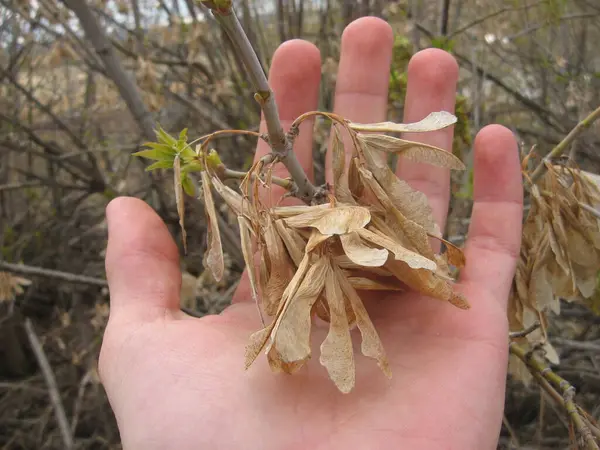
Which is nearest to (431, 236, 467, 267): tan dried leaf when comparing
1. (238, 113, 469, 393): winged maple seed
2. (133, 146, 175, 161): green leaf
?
(238, 113, 469, 393): winged maple seed

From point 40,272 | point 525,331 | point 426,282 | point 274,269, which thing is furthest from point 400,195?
point 40,272

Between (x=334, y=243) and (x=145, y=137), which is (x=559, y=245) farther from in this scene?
(x=145, y=137)

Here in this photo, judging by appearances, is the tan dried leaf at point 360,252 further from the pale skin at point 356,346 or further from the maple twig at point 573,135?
the maple twig at point 573,135

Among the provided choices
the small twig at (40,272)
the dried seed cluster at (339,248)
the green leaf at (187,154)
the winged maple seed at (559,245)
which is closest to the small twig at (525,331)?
the winged maple seed at (559,245)

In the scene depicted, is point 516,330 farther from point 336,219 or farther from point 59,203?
point 59,203

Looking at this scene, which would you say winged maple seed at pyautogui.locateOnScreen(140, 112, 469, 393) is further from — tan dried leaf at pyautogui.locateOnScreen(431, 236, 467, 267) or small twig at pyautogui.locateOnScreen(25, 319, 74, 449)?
small twig at pyautogui.locateOnScreen(25, 319, 74, 449)

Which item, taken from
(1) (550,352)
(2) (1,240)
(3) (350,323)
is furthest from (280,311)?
(2) (1,240)
